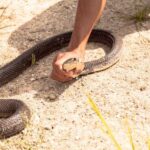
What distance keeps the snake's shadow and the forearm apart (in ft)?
1.32

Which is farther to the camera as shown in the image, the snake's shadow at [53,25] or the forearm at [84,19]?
the snake's shadow at [53,25]

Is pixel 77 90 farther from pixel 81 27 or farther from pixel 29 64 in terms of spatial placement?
pixel 29 64

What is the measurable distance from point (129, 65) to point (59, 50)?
0.78 m

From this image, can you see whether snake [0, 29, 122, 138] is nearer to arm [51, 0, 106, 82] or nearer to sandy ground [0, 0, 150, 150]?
sandy ground [0, 0, 150, 150]

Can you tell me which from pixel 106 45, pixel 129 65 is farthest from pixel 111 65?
pixel 106 45

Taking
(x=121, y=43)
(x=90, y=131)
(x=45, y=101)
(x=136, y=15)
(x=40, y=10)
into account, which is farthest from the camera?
(x=40, y=10)

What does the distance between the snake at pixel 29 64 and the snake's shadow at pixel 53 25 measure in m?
0.09

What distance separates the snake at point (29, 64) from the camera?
341 centimetres

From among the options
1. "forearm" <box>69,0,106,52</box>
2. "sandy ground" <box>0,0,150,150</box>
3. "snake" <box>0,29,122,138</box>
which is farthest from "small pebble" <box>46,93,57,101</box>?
"forearm" <box>69,0,106,52</box>

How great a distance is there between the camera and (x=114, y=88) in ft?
12.4

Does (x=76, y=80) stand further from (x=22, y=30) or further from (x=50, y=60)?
(x=22, y=30)

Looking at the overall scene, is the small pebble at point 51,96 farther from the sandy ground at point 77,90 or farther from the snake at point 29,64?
the snake at point 29,64

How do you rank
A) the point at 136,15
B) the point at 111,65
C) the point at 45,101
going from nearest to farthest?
the point at 45,101 < the point at 111,65 < the point at 136,15

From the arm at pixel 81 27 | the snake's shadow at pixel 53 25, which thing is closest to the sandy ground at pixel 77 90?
the snake's shadow at pixel 53 25
